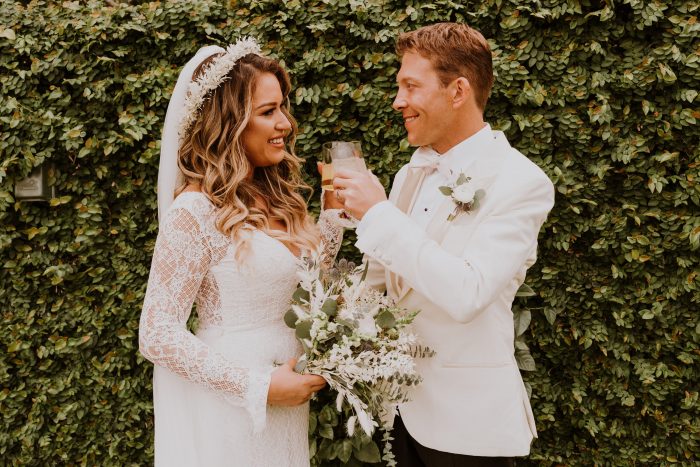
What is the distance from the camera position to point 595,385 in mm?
3268

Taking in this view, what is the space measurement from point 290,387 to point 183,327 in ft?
1.42

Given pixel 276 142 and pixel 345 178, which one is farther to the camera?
pixel 276 142

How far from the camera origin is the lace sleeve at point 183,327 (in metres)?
1.96

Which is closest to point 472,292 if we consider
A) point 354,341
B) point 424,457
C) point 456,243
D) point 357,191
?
point 456,243

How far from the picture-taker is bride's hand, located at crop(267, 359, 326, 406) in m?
1.96

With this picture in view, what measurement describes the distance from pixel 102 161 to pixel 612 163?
293 centimetres

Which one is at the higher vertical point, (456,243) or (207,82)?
(207,82)

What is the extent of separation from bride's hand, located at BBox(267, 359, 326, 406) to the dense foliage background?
3.79ft

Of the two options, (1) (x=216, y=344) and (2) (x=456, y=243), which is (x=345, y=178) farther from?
(1) (x=216, y=344)

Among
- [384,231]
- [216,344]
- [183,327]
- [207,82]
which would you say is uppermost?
[207,82]

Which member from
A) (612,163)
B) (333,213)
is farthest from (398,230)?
(612,163)

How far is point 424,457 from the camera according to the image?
2.21 meters

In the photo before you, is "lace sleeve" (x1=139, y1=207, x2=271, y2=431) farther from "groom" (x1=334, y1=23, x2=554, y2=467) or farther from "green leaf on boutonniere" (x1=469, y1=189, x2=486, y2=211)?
"green leaf on boutonniere" (x1=469, y1=189, x2=486, y2=211)

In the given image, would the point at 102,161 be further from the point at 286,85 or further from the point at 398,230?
the point at 398,230
